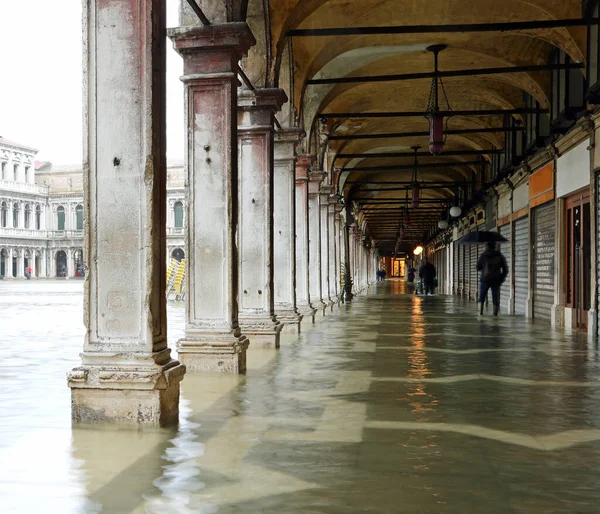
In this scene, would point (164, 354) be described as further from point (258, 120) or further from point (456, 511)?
point (258, 120)

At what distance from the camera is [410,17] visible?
1457cm

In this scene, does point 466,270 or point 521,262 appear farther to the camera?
point 466,270

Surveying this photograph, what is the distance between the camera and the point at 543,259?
17.1m

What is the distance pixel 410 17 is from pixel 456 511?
492 inches

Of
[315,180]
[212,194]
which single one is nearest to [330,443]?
[212,194]

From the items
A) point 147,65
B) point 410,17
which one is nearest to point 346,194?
point 410,17

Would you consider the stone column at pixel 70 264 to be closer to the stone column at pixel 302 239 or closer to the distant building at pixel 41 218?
the distant building at pixel 41 218

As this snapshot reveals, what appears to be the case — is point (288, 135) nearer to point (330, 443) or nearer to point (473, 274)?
point (330, 443)

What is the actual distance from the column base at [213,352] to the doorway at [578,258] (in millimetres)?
7803

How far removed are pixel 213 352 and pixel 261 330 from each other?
2663 millimetres

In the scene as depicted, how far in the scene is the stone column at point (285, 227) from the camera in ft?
43.8

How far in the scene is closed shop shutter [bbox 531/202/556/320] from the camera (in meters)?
Answer: 16.3

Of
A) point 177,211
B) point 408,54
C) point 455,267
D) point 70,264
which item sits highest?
point 177,211

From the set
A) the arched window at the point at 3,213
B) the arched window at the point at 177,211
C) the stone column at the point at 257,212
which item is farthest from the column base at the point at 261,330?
the arched window at the point at 3,213
